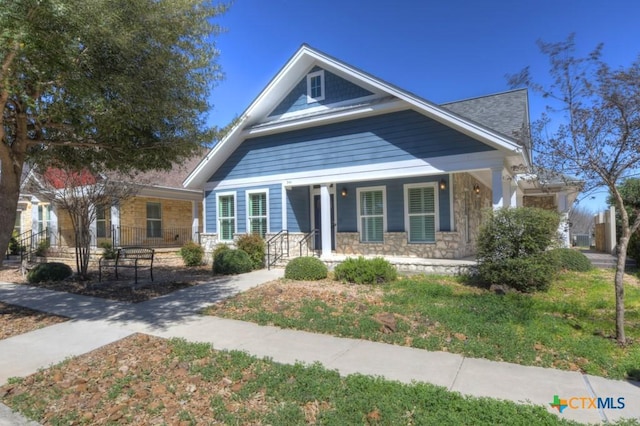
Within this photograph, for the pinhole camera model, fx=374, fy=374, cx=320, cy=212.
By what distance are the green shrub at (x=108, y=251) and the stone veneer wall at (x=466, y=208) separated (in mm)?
13032

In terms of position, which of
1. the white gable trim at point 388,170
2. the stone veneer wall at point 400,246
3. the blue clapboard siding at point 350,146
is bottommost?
the stone veneer wall at point 400,246

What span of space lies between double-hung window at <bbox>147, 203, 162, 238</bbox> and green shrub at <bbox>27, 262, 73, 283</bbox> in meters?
7.98

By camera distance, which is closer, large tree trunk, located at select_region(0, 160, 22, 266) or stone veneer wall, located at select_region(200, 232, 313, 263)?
large tree trunk, located at select_region(0, 160, 22, 266)

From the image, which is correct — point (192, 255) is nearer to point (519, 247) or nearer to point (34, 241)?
point (519, 247)

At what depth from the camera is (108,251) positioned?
631 inches

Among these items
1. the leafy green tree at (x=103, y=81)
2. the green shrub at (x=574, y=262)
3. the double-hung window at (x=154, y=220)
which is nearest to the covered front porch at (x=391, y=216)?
the green shrub at (x=574, y=262)

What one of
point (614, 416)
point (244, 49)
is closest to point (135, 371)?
point (614, 416)

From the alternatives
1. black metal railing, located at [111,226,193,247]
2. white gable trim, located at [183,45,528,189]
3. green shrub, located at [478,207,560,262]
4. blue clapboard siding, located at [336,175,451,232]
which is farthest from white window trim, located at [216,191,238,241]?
green shrub, located at [478,207,560,262]

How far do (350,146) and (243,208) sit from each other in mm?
4949

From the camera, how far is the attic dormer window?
12.3 metres

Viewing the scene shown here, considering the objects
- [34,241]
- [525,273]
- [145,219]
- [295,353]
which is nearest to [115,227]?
[145,219]

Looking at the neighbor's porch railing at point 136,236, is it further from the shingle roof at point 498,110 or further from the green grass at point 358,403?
the green grass at point 358,403

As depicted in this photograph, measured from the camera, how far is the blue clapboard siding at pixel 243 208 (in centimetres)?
1326

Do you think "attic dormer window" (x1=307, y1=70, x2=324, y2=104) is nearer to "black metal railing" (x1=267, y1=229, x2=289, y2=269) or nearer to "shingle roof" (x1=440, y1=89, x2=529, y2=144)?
"shingle roof" (x1=440, y1=89, x2=529, y2=144)
